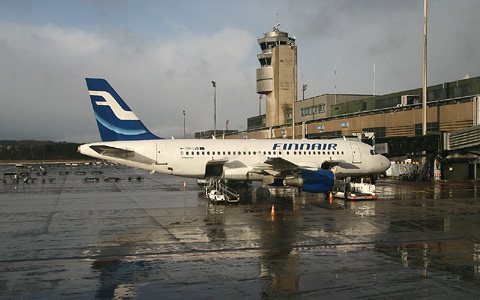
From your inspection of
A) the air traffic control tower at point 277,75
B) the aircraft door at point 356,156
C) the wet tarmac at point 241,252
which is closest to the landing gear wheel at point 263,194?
the wet tarmac at point 241,252

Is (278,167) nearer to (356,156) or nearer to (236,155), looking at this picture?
(236,155)

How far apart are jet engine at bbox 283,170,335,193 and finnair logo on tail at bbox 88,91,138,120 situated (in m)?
13.2

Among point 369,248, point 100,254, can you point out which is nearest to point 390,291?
point 369,248

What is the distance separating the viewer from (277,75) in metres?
104

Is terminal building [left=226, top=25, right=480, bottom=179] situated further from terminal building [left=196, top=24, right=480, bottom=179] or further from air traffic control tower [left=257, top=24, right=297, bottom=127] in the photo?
air traffic control tower [left=257, top=24, right=297, bottom=127]

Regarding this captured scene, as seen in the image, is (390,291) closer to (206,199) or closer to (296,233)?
(296,233)

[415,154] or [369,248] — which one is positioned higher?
[415,154]

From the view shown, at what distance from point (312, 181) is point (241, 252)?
16.0 meters

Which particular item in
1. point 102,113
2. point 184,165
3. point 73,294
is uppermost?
point 102,113

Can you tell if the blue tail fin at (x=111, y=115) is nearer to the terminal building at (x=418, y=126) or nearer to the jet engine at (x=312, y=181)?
the jet engine at (x=312, y=181)

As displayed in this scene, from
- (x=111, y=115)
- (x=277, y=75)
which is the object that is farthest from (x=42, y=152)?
(x=111, y=115)

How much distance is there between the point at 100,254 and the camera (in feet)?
45.8

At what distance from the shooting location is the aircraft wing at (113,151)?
30.2 m

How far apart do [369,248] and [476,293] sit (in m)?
4.90
